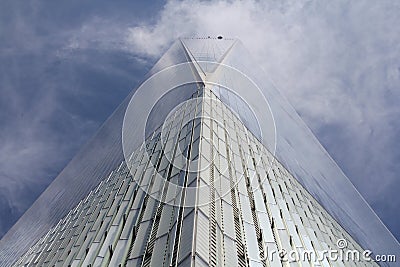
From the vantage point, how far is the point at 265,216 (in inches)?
506

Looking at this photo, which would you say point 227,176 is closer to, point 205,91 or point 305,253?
point 305,253

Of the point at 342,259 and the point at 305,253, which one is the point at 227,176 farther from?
the point at 342,259

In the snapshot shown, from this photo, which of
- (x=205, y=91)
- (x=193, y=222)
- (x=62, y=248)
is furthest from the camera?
(x=205, y=91)

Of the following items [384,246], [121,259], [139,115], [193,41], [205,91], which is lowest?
A: [121,259]

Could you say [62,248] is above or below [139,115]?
below

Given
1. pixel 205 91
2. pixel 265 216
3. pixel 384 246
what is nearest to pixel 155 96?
pixel 205 91

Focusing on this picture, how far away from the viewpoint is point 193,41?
58.2 meters

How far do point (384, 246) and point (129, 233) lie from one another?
23441 millimetres

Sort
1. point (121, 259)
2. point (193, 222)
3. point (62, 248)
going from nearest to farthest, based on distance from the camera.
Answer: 1. point (193, 222)
2. point (121, 259)
3. point (62, 248)

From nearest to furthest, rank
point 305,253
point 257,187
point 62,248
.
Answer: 1. point 305,253
2. point 257,187
3. point 62,248

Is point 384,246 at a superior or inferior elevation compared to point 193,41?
inferior

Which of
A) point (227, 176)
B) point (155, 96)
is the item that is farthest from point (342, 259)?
point (155, 96)

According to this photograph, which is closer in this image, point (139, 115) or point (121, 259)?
point (121, 259)

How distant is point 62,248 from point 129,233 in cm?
819
